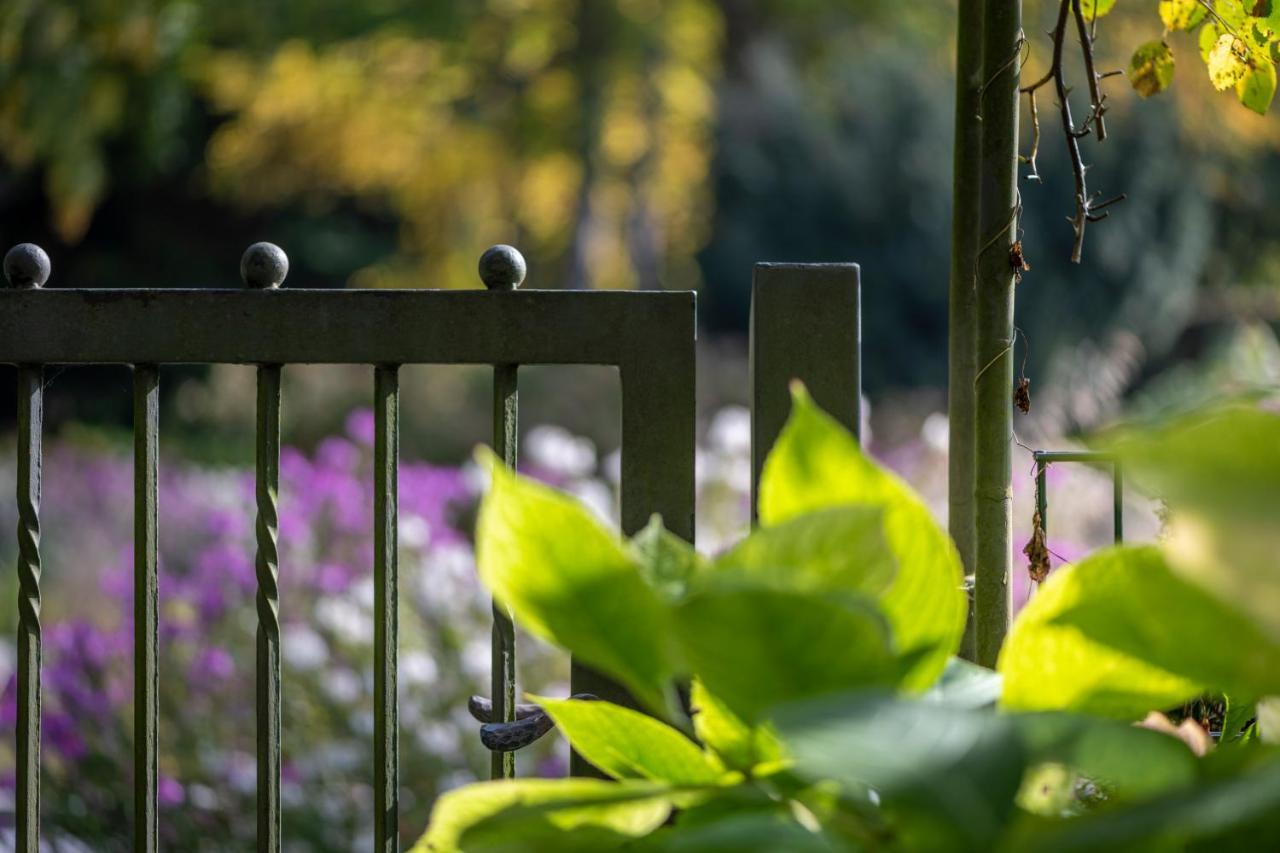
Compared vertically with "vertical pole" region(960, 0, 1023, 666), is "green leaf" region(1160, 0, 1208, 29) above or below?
above

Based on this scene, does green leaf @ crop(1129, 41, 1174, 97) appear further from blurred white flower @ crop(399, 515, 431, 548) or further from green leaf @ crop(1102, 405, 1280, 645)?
blurred white flower @ crop(399, 515, 431, 548)

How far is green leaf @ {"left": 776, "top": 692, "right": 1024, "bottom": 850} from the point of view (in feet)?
1.08

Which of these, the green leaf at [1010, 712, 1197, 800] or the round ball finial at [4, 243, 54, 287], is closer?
the green leaf at [1010, 712, 1197, 800]

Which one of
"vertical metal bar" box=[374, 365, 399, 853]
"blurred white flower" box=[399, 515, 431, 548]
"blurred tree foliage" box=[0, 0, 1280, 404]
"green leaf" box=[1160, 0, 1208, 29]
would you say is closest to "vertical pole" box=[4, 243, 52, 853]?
"vertical metal bar" box=[374, 365, 399, 853]

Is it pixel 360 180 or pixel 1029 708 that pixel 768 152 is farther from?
pixel 1029 708

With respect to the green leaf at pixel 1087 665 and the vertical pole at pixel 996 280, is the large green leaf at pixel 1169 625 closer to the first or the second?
the green leaf at pixel 1087 665

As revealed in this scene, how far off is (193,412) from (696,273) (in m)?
8.17

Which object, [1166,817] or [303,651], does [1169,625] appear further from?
[303,651]

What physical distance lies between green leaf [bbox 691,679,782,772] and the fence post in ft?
2.24

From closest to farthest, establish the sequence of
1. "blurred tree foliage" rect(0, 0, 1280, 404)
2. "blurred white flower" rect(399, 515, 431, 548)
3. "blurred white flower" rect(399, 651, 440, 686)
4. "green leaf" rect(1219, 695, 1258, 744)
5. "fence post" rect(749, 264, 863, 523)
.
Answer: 1. "green leaf" rect(1219, 695, 1258, 744)
2. "fence post" rect(749, 264, 863, 523)
3. "blurred white flower" rect(399, 651, 440, 686)
4. "blurred white flower" rect(399, 515, 431, 548)
5. "blurred tree foliage" rect(0, 0, 1280, 404)

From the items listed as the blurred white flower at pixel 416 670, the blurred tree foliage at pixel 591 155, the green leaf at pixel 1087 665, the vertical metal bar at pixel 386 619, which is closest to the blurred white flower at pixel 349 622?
the blurred white flower at pixel 416 670

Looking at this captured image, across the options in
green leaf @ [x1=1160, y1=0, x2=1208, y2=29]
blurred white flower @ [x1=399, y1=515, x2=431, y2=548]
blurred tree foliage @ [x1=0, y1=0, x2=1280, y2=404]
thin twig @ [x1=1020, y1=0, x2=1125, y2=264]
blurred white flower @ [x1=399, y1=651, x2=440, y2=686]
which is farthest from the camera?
blurred tree foliage @ [x1=0, y1=0, x2=1280, y2=404]

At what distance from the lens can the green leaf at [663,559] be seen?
48 centimetres

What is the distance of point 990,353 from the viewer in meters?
0.98
